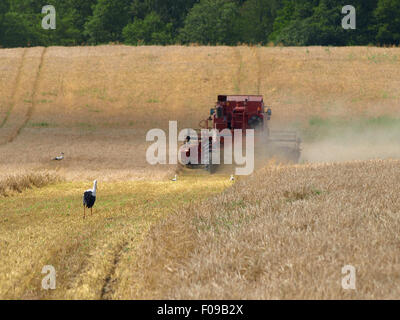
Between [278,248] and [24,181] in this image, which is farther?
[24,181]

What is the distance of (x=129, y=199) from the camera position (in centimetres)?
1505

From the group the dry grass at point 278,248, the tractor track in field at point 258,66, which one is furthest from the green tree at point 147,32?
the dry grass at point 278,248

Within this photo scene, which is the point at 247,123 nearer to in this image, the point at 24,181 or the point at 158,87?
the point at 24,181

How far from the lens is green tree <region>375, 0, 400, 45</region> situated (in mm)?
65938

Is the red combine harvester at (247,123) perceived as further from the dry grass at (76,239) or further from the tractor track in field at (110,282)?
the tractor track in field at (110,282)

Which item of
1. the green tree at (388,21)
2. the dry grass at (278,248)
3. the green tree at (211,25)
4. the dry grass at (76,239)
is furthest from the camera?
the green tree at (211,25)

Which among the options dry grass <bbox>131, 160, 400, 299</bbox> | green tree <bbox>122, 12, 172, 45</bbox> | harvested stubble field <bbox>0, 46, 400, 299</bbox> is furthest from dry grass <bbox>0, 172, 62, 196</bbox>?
green tree <bbox>122, 12, 172, 45</bbox>

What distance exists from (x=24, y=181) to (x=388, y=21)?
5934 centimetres

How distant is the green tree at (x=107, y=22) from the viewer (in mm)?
75812

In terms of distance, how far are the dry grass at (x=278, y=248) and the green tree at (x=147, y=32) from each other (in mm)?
65093

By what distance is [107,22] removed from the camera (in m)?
77.1

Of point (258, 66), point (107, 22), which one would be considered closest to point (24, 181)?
point (258, 66)

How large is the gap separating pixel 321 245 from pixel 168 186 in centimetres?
1166
